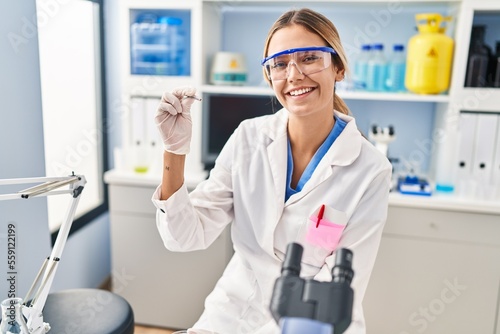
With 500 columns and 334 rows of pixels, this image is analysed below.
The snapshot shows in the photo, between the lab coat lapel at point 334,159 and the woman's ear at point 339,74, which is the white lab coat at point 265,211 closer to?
the lab coat lapel at point 334,159

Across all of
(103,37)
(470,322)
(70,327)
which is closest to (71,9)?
(103,37)

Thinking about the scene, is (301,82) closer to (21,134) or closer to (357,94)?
(357,94)

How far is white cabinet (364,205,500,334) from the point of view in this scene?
194 centimetres

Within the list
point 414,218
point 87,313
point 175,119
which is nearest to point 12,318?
point 87,313

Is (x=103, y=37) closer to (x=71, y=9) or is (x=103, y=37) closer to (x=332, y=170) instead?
(x=71, y=9)

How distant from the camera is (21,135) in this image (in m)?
1.69

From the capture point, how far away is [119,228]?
2.21 m

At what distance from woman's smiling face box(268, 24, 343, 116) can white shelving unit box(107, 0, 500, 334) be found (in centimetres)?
83

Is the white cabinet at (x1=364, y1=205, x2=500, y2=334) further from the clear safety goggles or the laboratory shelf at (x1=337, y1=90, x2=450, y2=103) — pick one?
the clear safety goggles

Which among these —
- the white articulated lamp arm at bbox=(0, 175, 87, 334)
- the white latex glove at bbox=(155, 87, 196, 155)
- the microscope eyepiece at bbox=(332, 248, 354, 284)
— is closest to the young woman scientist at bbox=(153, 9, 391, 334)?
the white latex glove at bbox=(155, 87, 196, 155)

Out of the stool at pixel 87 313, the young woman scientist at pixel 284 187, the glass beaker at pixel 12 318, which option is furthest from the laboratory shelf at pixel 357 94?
the glass beaker at pixel 12 318

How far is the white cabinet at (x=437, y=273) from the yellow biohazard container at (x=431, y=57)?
538 millimetres

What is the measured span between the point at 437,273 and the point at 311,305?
1554mm

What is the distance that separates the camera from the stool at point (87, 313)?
4.49 feet
